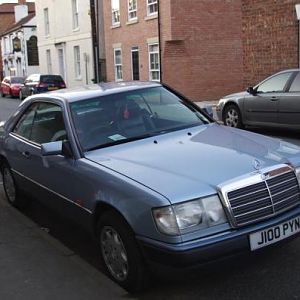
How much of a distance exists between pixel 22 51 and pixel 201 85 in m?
27.2

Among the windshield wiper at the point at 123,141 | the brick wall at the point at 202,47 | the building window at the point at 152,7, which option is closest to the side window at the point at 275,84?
the windshield wiper at the point at 123,141

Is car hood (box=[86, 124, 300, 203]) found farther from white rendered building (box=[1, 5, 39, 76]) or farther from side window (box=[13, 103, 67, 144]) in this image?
white rendered building (box=[1, 5, 39, 76])

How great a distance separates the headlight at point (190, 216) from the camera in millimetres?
3652

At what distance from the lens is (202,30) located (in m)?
23.2

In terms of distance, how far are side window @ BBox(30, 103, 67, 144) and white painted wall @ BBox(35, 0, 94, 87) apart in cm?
2613

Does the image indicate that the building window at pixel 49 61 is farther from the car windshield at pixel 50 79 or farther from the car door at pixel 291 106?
the car door at pixel 291 106

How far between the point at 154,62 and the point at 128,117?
64.6 feet

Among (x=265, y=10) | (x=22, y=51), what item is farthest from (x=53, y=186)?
(x=22, y=51)

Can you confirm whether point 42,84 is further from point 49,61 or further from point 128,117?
point 128,117

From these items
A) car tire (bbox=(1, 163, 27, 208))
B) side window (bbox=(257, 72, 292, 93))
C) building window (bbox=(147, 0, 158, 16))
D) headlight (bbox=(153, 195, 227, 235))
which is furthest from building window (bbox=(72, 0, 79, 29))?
headlight (bbox=(153, 195, 227, 235))

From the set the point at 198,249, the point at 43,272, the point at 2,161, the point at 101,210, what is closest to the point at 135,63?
the point at 2,161

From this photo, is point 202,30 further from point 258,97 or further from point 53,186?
point 53,186

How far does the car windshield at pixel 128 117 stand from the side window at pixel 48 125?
9.1 inches

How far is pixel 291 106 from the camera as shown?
36.0 feet
